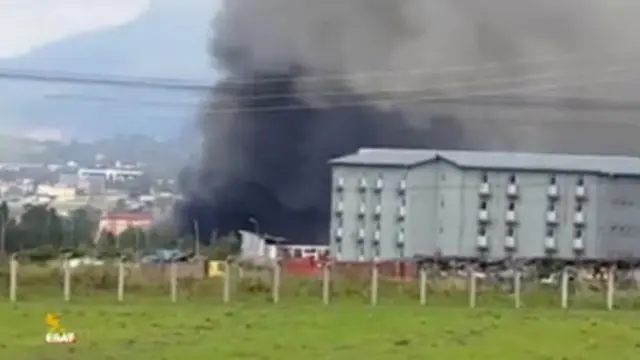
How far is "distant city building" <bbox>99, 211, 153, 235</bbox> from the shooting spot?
88.8 meters

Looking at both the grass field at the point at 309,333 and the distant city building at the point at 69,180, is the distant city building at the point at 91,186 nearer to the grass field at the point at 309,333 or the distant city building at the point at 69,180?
the distant city building at the point at 69,180

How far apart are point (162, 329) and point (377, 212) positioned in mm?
60376

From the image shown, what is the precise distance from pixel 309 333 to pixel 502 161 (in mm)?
59891

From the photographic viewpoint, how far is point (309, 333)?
20.1 metres

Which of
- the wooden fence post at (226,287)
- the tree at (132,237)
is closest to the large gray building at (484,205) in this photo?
the tree at (132,237)

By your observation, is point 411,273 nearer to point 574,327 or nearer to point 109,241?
point 574,327

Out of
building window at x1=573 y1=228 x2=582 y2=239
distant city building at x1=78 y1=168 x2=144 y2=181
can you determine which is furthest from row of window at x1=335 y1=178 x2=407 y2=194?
distant city building at x1=78 y1=168 x2=144 y2=181

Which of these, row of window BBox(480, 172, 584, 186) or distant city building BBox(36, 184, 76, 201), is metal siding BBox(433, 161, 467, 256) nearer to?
row of window BBox(480, 172, 584, 186)

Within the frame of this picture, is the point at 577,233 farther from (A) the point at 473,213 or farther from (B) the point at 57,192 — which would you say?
(B) the point at 57,192

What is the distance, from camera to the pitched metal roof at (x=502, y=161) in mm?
78000

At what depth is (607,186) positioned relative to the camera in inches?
3034

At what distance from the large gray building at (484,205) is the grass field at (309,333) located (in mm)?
50250

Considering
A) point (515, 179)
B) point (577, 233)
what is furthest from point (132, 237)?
point (577, 233)

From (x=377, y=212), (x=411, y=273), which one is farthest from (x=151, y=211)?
(x=411, y=273)
